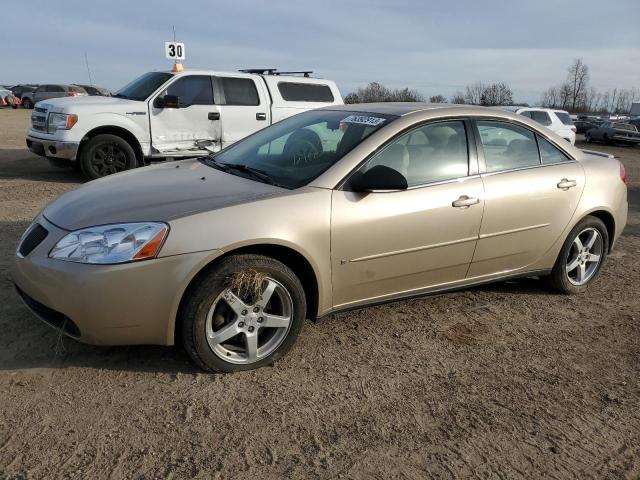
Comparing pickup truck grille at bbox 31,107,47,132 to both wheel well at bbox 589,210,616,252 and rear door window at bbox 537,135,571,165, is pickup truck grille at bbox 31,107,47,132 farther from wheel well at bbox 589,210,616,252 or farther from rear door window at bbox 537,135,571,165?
wheel well at bbox 589,210,616,252

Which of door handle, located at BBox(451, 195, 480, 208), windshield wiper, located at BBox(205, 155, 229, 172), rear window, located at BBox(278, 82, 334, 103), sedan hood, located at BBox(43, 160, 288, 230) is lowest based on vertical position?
door handle, located at BBox(451, 195, 480, 208)

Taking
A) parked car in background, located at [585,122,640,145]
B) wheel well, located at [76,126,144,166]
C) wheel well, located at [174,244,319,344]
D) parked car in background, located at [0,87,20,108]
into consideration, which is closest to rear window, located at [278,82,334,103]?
wheel well, located at [76,126,144,166]

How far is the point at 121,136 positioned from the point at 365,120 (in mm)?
6223

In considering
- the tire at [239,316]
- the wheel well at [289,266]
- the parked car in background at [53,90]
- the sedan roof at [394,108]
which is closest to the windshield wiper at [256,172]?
the wheel well at [289,266]

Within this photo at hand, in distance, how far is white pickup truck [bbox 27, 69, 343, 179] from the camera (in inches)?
335

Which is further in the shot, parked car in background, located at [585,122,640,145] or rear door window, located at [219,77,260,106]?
parked car in background, located at [585,122,640,145]

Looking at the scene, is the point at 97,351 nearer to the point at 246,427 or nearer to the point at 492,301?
the point at 246,427

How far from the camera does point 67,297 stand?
2795 millimetres

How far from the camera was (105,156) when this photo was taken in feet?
28.5

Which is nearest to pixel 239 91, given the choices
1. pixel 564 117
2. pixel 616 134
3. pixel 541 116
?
pixel 541 116

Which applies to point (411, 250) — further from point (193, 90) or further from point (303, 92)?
point (303, 92)

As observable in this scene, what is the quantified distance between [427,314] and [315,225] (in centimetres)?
141

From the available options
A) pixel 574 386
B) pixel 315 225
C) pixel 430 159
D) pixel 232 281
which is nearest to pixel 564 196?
pixel 430 159

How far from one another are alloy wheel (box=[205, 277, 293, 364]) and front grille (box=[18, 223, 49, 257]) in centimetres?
106
